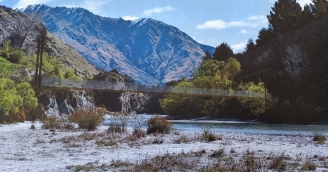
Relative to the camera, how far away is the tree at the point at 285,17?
7616 centimetres

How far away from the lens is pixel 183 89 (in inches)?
2386

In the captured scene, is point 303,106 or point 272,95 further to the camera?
point 272,95

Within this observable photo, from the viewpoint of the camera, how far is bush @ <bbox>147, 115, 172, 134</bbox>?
23500 millimetres

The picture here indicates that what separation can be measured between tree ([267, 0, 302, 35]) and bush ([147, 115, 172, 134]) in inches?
2235

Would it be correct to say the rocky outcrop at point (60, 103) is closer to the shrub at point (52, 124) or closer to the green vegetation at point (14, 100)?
the green vegetation at point (14, 100)

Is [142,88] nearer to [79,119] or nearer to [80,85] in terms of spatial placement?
[80,85]

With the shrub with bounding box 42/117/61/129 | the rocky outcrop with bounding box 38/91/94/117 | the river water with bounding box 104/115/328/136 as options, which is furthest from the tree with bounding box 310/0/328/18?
the shrub with bounding box 42/117/61/129

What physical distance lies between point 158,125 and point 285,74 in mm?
37052

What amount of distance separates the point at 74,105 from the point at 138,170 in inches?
2056

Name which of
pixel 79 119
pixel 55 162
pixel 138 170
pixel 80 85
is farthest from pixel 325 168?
pixel 80 85

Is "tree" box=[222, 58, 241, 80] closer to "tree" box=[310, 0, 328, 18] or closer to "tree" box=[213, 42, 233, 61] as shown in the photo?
"tree" box=[310, 0, 328, 18]

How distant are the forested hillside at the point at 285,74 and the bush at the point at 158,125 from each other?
30925 millimetres

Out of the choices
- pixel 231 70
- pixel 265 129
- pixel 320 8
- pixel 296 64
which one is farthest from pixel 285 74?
pixel 265 129

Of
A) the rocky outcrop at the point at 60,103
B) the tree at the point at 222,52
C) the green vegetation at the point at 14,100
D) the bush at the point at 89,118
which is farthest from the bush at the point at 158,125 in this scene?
the tree at the point at 222,52
